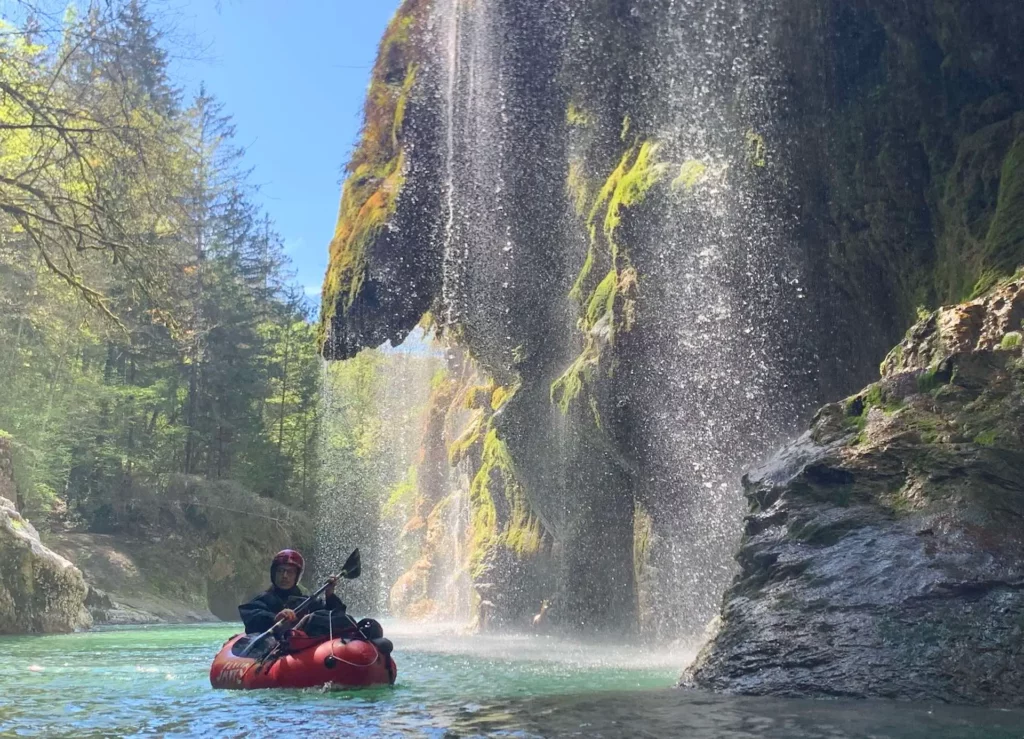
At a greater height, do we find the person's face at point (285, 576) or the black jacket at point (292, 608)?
the person's face at point (285, 576)

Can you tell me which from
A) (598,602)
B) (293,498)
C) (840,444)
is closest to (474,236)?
(598,602)

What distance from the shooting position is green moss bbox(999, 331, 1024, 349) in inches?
291

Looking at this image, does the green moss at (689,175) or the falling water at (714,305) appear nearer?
the falling water at (714,305)

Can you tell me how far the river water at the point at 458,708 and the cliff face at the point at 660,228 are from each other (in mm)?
4145

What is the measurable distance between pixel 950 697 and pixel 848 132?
704 centimetres

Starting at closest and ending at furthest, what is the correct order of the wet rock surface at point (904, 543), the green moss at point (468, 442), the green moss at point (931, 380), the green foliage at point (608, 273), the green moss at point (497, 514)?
the wet rock surface at point (904, 543) → the green moss at point (931, 380) → the green foliage at point (608, 273) → the green moss at point (497, 514) → the green moss at point (468, 442)

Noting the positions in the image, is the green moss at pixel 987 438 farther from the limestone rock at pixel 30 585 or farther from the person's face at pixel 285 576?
the limestone rock at pixel 30 585

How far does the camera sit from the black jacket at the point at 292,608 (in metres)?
8.32

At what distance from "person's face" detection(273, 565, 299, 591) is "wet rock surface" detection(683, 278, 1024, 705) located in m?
3.71

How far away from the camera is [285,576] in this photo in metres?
8.77

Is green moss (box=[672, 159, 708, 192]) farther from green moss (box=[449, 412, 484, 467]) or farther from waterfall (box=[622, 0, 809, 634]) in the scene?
green moss (box=[449, 412, 484, 467])

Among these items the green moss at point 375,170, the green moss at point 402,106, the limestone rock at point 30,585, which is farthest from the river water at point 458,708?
the green moss at point 402,106

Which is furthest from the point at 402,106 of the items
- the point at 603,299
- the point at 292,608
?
the point at 292,608

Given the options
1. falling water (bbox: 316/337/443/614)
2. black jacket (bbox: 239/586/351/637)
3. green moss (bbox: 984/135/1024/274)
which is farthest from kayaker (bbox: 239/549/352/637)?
falling water (bbox: 316/337/443/614)
